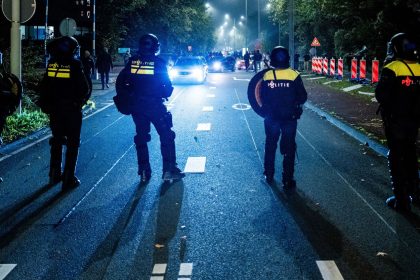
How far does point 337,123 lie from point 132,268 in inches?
401

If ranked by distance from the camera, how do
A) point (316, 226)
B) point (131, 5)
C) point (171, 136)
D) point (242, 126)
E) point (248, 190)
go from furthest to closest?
point (131, 5)
point (242, 126)
point (171, 136)
point (248, 190)
point (316, 226)

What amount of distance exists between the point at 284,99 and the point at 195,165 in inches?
89.6

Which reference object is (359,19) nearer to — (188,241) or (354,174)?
(354,174)

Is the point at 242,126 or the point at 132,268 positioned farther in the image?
the point at 242,126

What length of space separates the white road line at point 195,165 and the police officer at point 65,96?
1.88 meters

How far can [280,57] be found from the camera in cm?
721

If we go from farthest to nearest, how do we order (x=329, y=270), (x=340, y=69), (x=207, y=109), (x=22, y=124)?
(x=340, y=69) < (x=207, y=109) < (x=22, y=124) < (x=329, y=270)

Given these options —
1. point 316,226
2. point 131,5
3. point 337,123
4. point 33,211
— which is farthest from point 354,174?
point 131,5

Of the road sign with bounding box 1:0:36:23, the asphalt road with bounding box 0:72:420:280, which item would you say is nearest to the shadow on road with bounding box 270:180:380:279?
the asphalt road with bounding box 0:72:420:280

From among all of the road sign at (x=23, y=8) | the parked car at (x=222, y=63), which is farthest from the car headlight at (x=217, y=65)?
the road sign at (x=23, y=8)

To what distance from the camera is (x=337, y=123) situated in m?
13.9

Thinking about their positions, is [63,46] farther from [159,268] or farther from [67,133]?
[159,268]

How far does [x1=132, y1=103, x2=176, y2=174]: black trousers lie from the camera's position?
7578mm

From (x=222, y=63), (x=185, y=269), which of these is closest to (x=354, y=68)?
(x=185, y=269)
